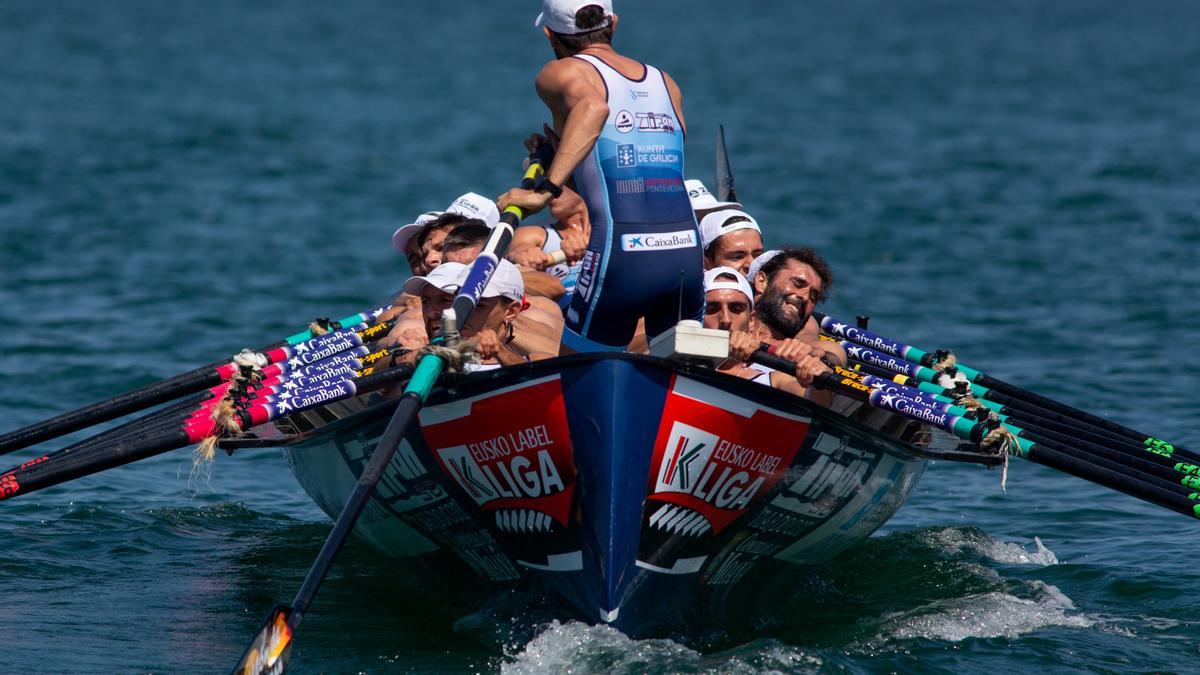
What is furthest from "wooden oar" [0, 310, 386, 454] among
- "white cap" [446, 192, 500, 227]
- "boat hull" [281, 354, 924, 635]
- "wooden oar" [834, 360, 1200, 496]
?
"wooden oar" [834, 360, 1200, 496]

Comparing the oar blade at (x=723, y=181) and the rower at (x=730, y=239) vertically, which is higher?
the oar blade at (x=723, y=181)

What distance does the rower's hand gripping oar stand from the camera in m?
6.52

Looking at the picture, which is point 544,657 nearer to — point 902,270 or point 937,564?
point 937,564

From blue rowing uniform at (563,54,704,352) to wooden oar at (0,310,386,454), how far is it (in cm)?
236

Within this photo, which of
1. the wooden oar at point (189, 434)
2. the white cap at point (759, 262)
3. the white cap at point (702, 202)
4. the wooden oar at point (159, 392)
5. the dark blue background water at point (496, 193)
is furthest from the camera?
the white cap at point (702, 202)

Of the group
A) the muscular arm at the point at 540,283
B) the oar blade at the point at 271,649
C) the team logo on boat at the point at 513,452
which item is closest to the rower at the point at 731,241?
the muscular arm at the point at 540,283

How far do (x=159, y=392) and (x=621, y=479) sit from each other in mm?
3910

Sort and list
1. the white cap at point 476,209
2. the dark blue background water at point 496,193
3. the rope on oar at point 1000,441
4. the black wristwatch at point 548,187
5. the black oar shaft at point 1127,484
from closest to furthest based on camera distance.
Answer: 1. the black wristwatch at point 548,187
2. the black oar shaft at point 1127,484
3. the rope on oar at point 1000,441
4. the dark blue background water at point 496,193
5. the white cap at point 476,209

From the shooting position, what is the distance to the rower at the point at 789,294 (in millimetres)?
8820

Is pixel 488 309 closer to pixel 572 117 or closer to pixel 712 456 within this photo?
pixel 572 117

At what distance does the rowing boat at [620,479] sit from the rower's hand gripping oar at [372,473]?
230 mm

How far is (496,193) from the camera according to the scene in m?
27.3

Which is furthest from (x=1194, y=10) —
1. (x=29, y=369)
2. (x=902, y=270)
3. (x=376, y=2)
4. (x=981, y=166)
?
(x=29, y=369)

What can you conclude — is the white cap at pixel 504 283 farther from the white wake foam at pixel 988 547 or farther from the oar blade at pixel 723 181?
the oar blade at pixel 723 181
